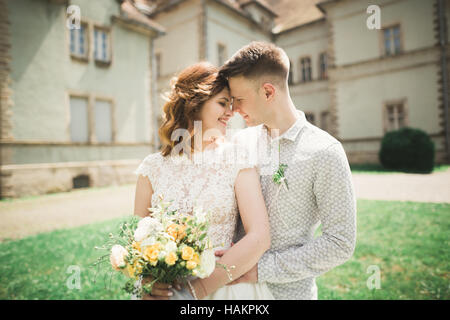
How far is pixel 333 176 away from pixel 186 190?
99cm

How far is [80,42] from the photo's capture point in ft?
41.4

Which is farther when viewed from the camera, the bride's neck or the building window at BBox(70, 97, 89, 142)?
the building window at BBox(70, 97, 89, 142)

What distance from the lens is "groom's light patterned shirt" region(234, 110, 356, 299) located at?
1.72m

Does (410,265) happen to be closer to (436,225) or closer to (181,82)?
(436,225)

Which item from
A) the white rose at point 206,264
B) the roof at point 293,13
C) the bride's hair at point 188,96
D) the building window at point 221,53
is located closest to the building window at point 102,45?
the building window at point 221,53

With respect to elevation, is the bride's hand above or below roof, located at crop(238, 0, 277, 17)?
below

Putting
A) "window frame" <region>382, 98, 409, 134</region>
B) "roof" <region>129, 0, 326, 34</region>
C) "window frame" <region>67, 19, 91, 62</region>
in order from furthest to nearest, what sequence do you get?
"roof" <region>129, 0, 326, 34</region>
"window frame" <region>382, 98, 409, 134</region>
"window frame" <region>67, 19, 91, 62</region>

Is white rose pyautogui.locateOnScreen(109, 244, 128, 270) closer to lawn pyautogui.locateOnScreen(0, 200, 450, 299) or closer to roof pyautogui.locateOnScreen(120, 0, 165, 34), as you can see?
lawn pyautogui.locateOnScreen(0, 200, 450, 299)

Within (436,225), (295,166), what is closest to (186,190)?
(295,166)

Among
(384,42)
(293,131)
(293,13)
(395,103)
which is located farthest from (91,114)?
(293,13)

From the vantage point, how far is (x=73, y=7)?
1188 cm

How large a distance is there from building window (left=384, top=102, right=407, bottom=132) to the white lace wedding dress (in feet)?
59.4

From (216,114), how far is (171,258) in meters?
1.15

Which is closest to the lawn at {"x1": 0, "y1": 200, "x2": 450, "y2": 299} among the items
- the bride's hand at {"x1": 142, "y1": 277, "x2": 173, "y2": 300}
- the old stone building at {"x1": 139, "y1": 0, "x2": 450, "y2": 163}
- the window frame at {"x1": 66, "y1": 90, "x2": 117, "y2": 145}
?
the bride's hand at {"x1": 142, "y1": 277, "x2": 173, "y2": 300}
